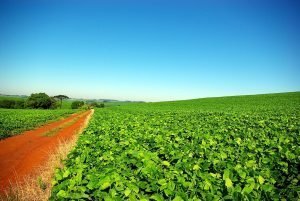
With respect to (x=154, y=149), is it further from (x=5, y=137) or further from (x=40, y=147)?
(x=5, y=137)

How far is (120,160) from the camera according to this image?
3934 mm

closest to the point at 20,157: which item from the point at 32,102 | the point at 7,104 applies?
the point at 32,102

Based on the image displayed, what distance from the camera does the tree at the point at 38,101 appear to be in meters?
80.3

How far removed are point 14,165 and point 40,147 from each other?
3681mm

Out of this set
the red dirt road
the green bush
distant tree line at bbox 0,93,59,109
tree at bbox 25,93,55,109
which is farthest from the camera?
tree at bbox 25,93,55,109

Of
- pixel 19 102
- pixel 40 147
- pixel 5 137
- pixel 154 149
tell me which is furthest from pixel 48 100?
pixel 154 149

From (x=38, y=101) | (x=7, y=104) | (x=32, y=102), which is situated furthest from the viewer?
(x=38, y=101)

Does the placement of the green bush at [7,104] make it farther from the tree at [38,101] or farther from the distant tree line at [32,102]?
the tree at [38,101]

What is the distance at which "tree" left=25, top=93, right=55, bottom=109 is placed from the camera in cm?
8031

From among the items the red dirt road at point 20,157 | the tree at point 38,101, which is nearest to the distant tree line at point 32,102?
the tree at point 38,101

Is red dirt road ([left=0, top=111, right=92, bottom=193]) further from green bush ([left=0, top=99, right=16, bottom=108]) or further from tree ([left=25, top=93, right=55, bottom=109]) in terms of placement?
green bush ([left=0, top=99, right=16, bottom=108])

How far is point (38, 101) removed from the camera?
80500mm

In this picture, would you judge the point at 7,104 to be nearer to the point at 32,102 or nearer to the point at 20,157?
the point at 32,102

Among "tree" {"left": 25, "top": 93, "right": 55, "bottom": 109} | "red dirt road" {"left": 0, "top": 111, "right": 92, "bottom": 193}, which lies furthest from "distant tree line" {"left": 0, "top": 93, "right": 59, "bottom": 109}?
"red dirt road" {"left": 0, "top": 111, "right": 92, "bottom": 193}
